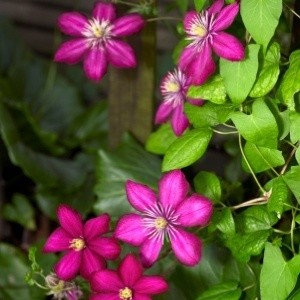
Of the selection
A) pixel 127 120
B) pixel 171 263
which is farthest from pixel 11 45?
pixel 171 263

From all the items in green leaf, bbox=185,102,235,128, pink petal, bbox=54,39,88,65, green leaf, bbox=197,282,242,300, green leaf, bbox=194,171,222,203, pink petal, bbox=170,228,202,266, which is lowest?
green leaf, bbox=197,282,242,300

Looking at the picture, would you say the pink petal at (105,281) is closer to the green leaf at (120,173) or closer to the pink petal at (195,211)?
the pink petal at (195,211)

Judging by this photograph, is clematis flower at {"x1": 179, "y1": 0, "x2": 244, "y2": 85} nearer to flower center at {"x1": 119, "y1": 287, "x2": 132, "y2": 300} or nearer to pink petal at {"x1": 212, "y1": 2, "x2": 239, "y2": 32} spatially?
pink petal at {"x1": 212, "y1": 2, "x2": 239, "y2": 32}

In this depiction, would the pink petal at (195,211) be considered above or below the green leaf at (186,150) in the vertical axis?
below

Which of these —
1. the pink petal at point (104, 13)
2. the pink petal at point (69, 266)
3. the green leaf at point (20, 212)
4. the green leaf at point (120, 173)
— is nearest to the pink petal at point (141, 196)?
the pink petal at point (69, 266)

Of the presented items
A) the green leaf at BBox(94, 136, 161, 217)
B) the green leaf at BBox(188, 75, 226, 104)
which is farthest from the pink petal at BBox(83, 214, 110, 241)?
the green leaf at BBox(94, 136, 161, 217)

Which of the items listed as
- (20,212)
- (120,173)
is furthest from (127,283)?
(20,212)
